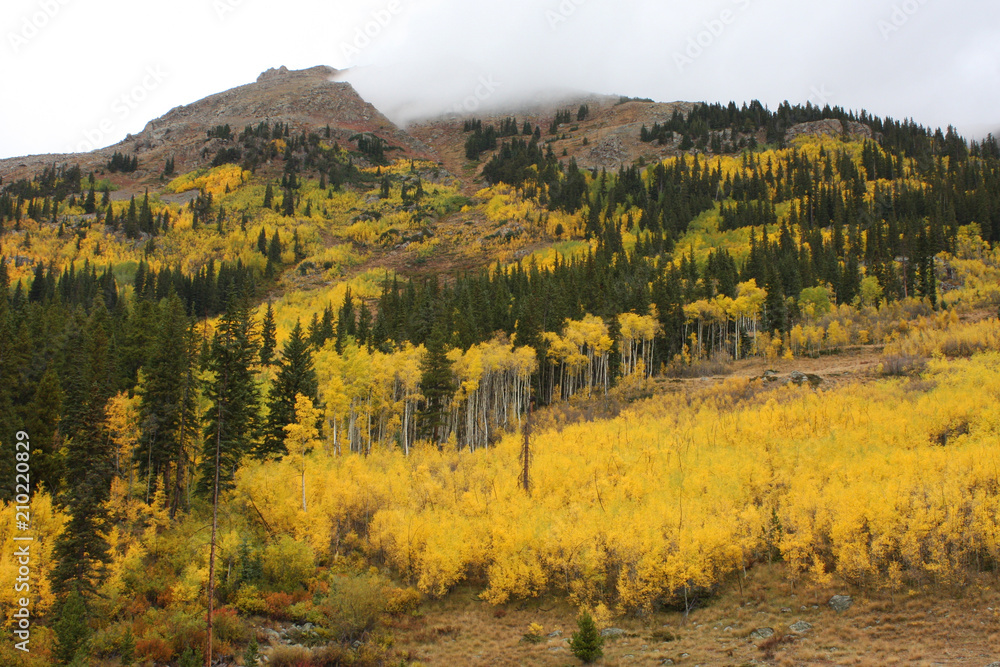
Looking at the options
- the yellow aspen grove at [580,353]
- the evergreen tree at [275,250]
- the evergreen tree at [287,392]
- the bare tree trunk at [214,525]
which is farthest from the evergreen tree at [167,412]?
the evergreen tree at [275,250]

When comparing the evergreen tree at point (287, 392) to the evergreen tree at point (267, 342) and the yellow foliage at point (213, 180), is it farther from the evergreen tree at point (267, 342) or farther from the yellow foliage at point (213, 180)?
the yellow foliage at point (213, 180)

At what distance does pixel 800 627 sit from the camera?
2383 cm

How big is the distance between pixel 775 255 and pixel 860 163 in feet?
236

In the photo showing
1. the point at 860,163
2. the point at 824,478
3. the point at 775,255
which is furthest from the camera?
the point at 860,163

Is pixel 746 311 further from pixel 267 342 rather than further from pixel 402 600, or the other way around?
pixel 267 342

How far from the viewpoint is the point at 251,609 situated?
29312mm

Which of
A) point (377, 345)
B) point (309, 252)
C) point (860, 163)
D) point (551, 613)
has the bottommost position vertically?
point (551, 613)

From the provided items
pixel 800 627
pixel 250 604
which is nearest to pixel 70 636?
pixel 250 604

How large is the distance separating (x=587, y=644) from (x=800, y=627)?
28.7 ft

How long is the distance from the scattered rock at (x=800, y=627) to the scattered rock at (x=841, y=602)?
1.70 meters

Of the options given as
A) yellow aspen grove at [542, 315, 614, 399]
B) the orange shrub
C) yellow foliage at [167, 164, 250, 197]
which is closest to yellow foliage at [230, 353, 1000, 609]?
the orange shrub

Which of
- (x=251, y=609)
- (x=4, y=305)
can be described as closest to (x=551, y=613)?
(x=251, y=609)

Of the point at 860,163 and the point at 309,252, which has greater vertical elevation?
the point at 860,163

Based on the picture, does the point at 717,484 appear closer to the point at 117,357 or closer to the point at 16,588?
the point at 16,588
